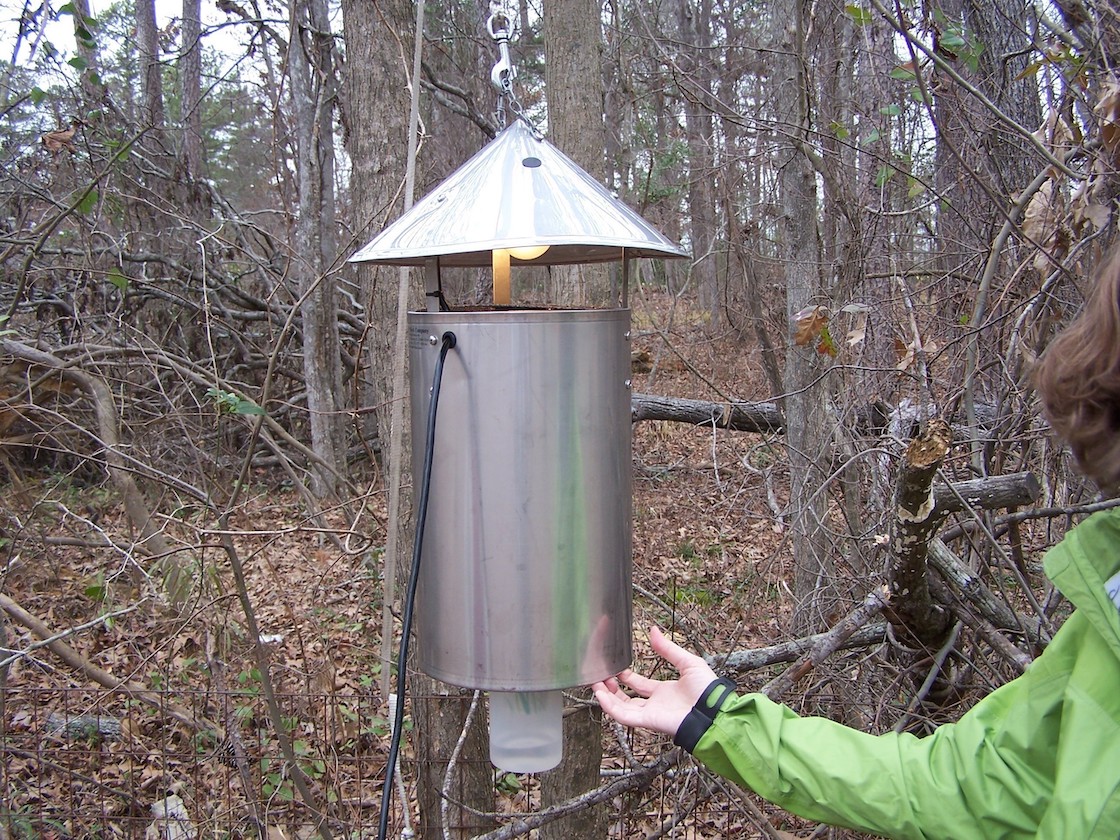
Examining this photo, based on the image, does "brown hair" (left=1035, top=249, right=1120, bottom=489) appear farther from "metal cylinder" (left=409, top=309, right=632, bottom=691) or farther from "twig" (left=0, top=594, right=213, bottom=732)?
"twig" (left=0, top=594, right=213, bottom=732)

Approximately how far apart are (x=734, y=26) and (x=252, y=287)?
27.0 feet

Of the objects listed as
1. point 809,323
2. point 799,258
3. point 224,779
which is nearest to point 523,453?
point 809,323

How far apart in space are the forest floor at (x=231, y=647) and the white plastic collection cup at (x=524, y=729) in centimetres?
137

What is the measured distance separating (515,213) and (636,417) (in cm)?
458

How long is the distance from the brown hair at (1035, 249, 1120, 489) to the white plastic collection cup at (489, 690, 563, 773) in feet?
2.97

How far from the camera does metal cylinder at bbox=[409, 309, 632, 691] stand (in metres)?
1.34

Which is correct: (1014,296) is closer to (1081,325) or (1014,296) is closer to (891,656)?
(891,656)

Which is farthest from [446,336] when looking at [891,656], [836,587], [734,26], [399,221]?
[734,26]

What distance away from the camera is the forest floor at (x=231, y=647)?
10.1ft

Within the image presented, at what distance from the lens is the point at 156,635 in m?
4.38

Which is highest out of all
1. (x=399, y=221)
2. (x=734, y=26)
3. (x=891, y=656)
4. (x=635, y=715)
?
(x=734, y=26)

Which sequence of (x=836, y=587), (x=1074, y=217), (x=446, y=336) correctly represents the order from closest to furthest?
1. (x=446, y=336)
2. (x=1074, y=217)
3. (x=836, y=587)

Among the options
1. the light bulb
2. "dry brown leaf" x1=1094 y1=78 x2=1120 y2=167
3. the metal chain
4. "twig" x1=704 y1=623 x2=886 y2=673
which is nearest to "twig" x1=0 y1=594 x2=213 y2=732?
"twig" x1=704 y1=623 x2=886 y2=673

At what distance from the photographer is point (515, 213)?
134cm
